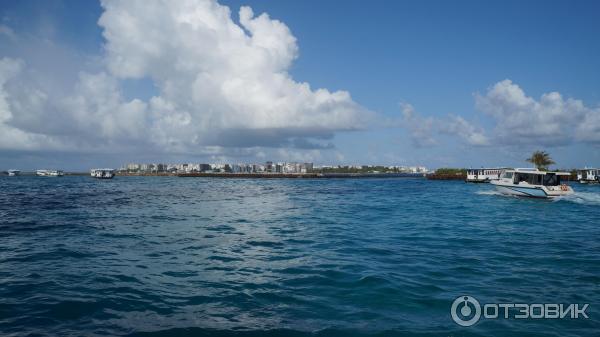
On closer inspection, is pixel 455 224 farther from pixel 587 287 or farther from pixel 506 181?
pixel 506 181

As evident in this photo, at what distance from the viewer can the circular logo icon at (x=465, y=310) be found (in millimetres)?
8875

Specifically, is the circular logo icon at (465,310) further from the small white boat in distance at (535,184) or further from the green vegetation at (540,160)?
the green vegetation at (540,160)

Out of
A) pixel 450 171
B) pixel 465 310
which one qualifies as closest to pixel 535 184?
pixel 465 310

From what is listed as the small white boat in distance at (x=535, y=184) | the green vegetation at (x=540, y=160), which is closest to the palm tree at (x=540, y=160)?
the green vegetation at (x=540, y=160)

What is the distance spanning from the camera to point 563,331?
826cm

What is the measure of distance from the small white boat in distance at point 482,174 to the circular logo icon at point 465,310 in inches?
4123

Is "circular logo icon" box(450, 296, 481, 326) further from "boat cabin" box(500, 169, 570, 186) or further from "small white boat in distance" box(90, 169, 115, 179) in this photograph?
"small white boat in distance" box(90, 169, 115, 179)

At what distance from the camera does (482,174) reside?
109 meters

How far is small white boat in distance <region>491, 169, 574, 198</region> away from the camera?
45.2 metres

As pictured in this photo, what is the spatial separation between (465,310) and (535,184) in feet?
148

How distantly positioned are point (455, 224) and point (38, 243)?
23.7 metres

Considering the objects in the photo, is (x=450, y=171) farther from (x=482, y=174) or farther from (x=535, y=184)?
(x=535, y=184)

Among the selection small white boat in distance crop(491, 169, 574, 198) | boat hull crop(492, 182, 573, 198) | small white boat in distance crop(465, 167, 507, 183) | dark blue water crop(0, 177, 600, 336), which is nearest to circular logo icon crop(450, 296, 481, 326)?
dark blue water crop(0, 177, 600, 336)

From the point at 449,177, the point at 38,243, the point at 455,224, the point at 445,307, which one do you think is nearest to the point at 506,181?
the point at 455,224
